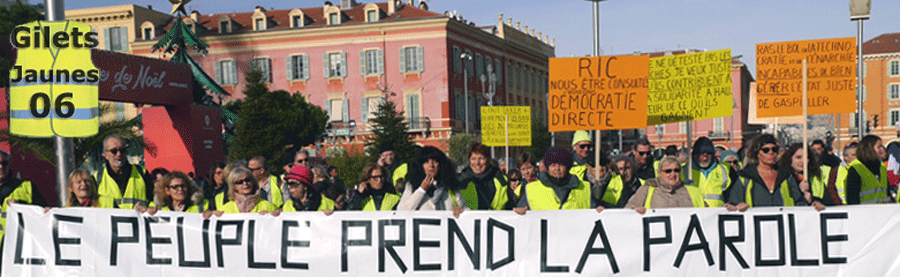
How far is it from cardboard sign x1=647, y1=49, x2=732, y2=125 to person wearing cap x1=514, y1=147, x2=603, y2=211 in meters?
3.11

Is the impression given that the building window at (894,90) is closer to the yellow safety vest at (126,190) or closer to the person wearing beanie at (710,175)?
the person wearing beanie at (710,175)

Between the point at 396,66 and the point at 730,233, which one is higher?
the point at 396,66

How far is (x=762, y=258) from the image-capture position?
653 centimetres

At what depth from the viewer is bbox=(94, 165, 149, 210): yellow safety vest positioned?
24.7 ft

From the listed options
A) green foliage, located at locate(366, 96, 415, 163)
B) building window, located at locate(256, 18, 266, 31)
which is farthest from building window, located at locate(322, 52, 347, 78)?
green foliage, located at locate(366, 96, 415, 163)

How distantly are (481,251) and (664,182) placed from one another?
4.62 ft

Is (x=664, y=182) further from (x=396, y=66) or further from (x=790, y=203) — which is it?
(x=396, y=66)

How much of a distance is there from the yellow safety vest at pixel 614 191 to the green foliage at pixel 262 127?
89.0 feet

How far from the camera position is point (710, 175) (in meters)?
7.91

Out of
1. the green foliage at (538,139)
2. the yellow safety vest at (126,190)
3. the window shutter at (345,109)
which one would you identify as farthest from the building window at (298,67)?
the yellow safety vest at (126,190)

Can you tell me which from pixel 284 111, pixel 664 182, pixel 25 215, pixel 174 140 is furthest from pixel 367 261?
pixel 284 111

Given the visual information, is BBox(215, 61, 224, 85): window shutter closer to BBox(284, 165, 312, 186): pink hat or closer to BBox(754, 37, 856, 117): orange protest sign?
BBox(754, 37, 856, 117): orange protest sign

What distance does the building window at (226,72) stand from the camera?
5891 cm

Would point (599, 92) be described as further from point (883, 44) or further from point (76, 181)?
point (883, 44)
